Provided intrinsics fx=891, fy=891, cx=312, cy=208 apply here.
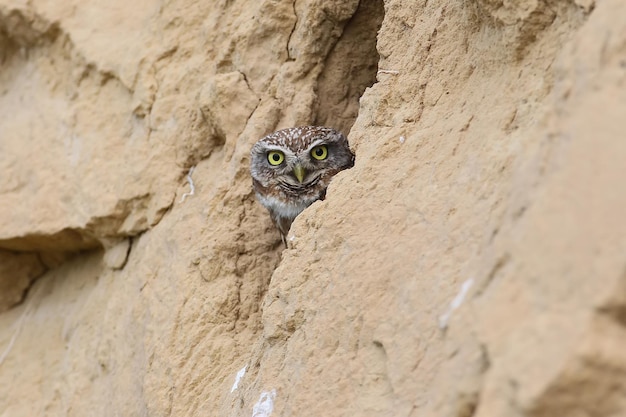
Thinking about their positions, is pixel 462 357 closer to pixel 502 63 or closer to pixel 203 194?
pixel 502 63

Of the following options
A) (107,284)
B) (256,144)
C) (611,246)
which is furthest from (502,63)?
(107,284)

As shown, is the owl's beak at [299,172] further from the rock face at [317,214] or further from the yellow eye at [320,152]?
the rock face at [317,214]

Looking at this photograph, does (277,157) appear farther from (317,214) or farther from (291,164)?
(317,214)

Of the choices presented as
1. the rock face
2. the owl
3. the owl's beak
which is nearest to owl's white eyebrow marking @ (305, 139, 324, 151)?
the owl

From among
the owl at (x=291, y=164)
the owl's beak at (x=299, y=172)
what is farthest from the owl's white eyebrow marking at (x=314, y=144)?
the owl's beak at (x=299, y=172)

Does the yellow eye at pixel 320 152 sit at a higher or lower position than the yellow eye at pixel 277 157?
lower

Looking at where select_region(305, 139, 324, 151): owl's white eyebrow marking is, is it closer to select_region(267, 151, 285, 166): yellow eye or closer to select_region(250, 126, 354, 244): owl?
select_region(250, 126, 354, 244): owl
